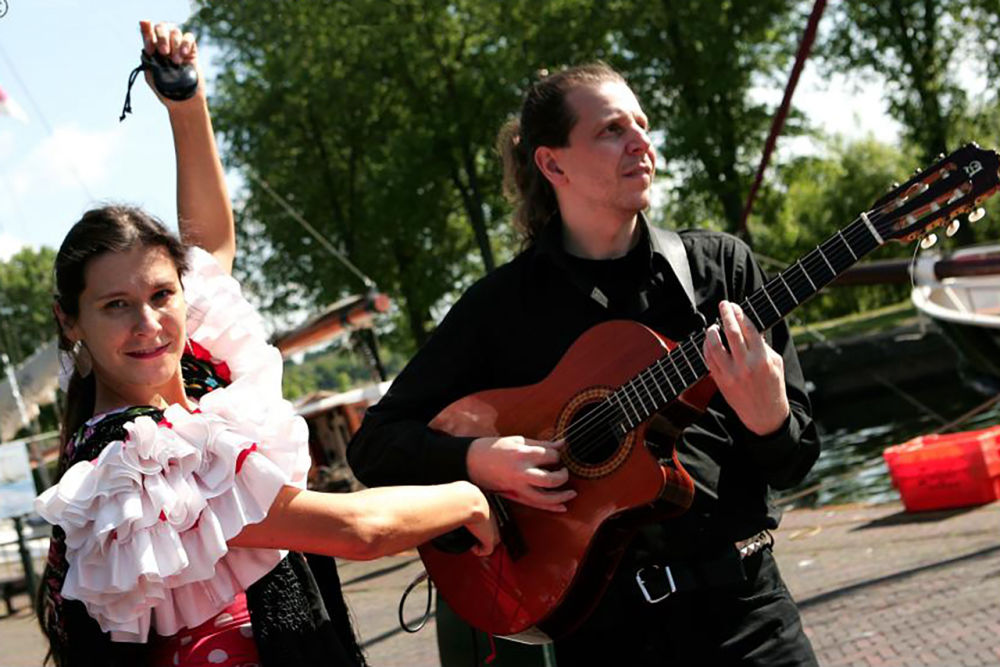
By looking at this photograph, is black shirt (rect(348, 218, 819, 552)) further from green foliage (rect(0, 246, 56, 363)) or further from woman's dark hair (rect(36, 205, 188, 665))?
green foliage (rect(0, 246, 56, 363))

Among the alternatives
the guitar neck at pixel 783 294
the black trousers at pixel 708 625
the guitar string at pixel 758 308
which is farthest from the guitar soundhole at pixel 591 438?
the black trousers at pixel 708 625

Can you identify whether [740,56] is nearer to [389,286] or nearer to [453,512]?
[389,286]

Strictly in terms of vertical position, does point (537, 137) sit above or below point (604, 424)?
above

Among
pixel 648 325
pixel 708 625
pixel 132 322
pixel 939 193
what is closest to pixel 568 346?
pixel 648 325

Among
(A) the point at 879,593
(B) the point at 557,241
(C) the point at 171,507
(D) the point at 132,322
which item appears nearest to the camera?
(C) the point at 171,507

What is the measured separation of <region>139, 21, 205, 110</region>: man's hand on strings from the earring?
0.82 m

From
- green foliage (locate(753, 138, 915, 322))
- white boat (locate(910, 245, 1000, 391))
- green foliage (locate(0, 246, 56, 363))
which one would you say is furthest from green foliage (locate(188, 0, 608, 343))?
green foliage (locate(0, 246, 56, 363))

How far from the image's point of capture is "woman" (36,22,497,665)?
218cm

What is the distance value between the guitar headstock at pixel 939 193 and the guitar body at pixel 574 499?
596 mm

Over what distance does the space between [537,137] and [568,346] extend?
2.27 ft

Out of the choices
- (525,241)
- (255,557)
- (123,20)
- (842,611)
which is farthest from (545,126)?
(842,611)

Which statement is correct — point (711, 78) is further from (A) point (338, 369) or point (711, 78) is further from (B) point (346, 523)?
(B) point (346, 523)

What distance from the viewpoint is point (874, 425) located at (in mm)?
21766

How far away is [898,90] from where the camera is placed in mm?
30062
